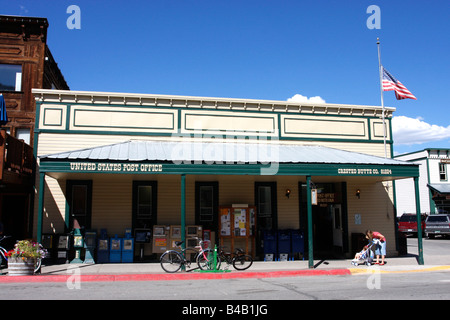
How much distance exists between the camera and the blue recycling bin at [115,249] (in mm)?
14047

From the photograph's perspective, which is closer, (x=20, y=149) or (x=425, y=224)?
(x=20, y=149)

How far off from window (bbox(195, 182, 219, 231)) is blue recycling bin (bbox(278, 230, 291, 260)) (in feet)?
8.57

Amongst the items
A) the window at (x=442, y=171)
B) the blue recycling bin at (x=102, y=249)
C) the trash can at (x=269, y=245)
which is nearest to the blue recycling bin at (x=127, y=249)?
the blue recycling bin at (x=102, y=249)

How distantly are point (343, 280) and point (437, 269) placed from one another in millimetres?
4415

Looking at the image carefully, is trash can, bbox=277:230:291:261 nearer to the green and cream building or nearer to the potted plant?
the green and cream building

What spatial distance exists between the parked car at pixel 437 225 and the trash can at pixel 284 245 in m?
18.1

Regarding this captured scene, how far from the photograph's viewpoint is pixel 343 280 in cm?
1099

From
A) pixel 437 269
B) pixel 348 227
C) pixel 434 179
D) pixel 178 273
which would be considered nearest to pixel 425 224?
pixel 434 179

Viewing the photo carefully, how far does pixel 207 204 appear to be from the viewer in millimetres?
15516

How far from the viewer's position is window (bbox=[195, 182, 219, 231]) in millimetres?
15312

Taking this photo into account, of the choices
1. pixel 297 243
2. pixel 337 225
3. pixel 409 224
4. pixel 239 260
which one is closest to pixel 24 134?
pixel 239 260
